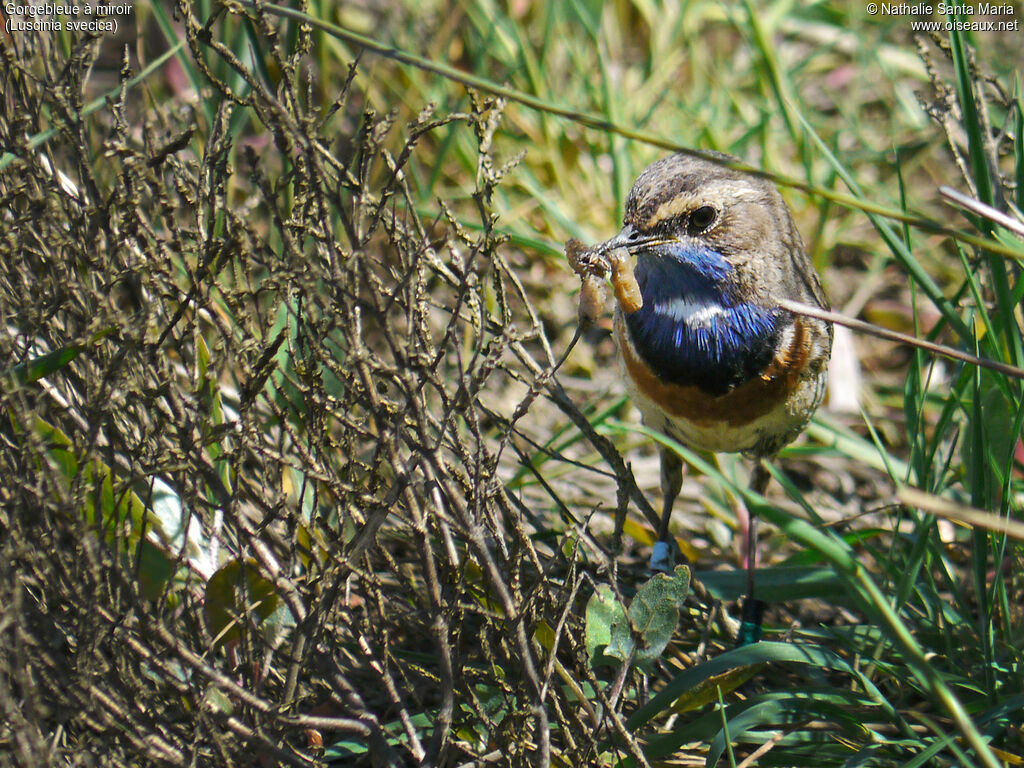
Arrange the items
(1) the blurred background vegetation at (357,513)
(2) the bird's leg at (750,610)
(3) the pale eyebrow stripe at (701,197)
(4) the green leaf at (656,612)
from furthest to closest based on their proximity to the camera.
Answer: 1. (3) the pale eyebrow stripe at (701,197)
2. (2) the bird's leg at (750,610)
3. (4) the green leaf at (656,612)
4. (1) the blurred background vegetation at (357,513)

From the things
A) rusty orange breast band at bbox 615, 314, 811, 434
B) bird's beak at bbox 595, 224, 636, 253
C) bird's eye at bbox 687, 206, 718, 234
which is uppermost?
bird's eye at bbox 687, 206, 718, 234

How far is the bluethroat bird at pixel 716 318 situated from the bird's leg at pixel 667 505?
2 cm

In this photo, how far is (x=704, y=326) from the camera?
3.10 m

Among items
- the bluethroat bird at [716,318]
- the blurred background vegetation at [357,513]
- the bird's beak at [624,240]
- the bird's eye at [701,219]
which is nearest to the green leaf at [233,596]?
the blurred background vegetation at [357,513]

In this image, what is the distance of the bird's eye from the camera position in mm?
3018

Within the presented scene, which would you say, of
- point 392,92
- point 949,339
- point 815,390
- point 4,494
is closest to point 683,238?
point 815,390

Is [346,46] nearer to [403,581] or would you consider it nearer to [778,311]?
[778,311]

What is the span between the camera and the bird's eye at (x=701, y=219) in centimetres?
302

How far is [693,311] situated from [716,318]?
7 cm

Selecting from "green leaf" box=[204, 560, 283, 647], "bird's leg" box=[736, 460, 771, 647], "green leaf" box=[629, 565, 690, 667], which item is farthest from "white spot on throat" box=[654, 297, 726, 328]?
"green leaf" box=[204, 560, 283, 647]

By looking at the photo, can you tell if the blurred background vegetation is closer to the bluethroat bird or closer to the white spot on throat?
the bluethroat bird

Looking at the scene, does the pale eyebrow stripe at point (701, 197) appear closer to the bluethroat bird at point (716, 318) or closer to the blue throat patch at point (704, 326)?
the bluethroat bird at point (716, 318)

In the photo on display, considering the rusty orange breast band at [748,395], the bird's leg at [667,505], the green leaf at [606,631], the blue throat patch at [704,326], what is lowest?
the green leaf at [606,631]

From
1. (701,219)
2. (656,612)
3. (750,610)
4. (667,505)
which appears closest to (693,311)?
(701,219)
